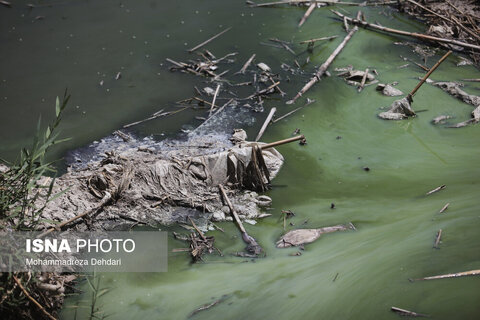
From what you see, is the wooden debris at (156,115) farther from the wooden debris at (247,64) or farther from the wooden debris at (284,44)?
the wooden debris at (284,44)

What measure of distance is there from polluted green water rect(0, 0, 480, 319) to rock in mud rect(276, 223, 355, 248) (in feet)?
0.16

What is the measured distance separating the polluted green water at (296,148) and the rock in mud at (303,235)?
50mm

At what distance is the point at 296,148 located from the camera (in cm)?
399

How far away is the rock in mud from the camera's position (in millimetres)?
3072

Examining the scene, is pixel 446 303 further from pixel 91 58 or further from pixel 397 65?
pixel 91 58

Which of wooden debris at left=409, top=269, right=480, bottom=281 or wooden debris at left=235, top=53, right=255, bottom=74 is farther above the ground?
wooden debris at left=235, top=53, right=255, bottom=74

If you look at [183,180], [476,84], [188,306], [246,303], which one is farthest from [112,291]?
[476,84]

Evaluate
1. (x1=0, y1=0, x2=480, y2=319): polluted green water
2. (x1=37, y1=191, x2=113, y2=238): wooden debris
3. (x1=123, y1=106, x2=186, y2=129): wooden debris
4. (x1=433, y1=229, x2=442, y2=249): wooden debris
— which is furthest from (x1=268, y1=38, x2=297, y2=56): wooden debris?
(x1=433, y1=229, x2=442, y2=249): wooden debris

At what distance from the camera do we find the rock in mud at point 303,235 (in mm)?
3072

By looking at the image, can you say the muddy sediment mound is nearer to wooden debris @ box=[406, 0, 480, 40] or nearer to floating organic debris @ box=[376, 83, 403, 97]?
floating organic debris @ box=[376, 83, 403, 97]

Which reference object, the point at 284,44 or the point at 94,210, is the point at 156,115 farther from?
the point at 284,44

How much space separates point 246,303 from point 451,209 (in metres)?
1.42

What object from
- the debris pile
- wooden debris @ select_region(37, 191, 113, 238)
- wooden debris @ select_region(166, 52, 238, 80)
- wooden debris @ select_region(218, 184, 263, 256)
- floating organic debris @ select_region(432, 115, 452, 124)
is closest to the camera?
wooden debris @ select_region(37, 191, 113, 238)

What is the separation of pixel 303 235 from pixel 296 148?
3.43 feet
